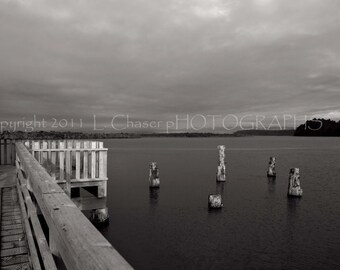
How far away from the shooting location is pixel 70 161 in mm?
11414

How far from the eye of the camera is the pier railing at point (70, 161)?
10.8m

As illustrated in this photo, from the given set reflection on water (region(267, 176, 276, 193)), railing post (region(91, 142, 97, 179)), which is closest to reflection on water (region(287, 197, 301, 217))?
reflection on water (region(267, 176, 276, 193))

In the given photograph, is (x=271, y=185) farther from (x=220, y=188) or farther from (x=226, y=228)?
(x=226, y=228)

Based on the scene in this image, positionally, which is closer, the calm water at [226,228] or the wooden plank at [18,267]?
the wooden plank at [18,267]

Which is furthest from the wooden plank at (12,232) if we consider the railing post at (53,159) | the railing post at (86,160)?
the railing post at (86,160)

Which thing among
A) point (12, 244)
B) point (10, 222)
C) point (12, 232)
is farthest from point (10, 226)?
point (12, 244)

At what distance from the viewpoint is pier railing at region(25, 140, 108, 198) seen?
10.8 meters

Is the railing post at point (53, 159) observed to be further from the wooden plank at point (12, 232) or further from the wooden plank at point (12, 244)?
the wooden plank at point (12, 244)

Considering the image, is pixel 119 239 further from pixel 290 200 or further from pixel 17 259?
pixel 290 200

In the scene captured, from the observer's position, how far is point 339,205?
2578cm

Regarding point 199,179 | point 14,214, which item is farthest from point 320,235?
point 199,179

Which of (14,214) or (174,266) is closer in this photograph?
(14,214)

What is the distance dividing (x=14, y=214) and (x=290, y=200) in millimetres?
26142

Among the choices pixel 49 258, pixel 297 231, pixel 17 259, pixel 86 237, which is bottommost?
pixel 297 231
